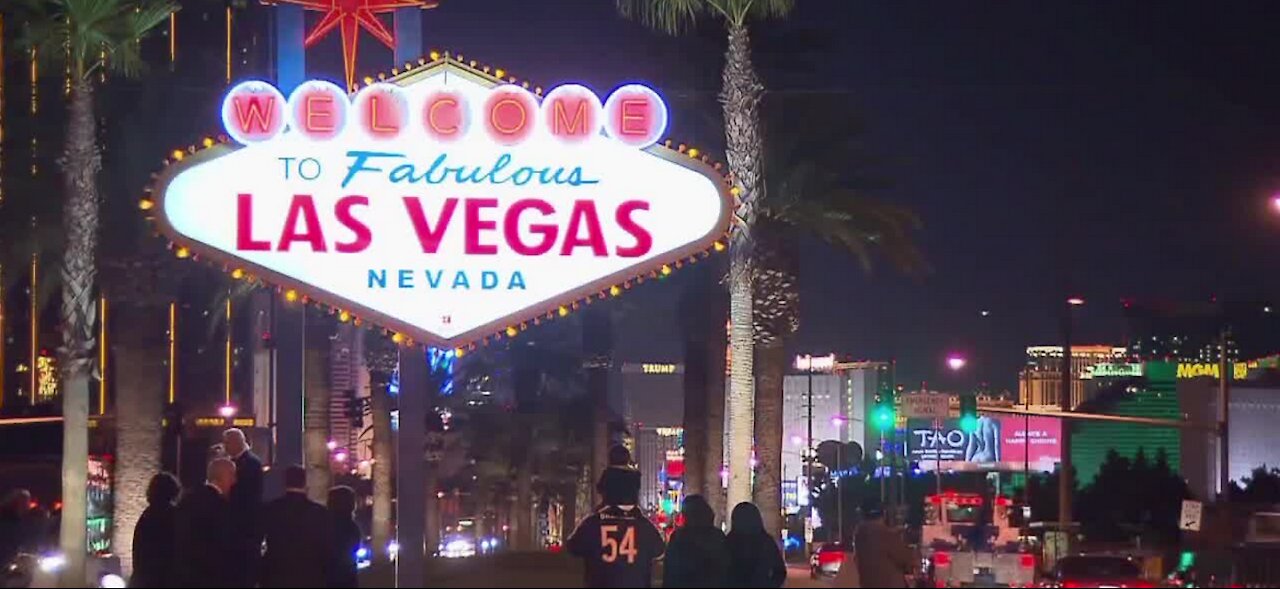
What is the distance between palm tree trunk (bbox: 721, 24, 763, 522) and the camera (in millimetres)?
23641

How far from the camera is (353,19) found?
17.1 meters

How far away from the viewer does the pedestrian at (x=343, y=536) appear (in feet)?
38.1

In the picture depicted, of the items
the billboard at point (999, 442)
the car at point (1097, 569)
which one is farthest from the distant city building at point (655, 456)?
the car at point (1097, 569)

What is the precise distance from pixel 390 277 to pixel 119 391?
10.7 meters

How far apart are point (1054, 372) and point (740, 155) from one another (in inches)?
4750

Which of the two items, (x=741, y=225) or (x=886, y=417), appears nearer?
(x=741, y=225)

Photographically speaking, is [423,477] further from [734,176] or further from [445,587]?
[734,176]

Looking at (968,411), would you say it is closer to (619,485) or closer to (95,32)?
(95,32)

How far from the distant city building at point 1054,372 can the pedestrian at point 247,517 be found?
368 feet

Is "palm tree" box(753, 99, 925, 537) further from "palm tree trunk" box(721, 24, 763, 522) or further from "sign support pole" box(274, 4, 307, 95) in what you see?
"sign support pole" box(274, 4, 307, 95)

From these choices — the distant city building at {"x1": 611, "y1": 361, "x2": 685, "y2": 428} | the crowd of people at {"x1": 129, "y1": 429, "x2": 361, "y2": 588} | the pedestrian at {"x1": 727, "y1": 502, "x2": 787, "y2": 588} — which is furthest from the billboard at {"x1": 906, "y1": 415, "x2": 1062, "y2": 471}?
the crowd of people at {"x1": 129, "y1": 429, "x2": 361, "y2": 588}

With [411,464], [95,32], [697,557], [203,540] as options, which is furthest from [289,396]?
[697,557]

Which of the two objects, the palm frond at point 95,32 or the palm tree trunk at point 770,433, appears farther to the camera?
the palm tree trunk at point 770,433

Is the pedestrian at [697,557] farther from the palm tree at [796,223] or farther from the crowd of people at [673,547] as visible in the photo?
the palm tree at [796,223]
